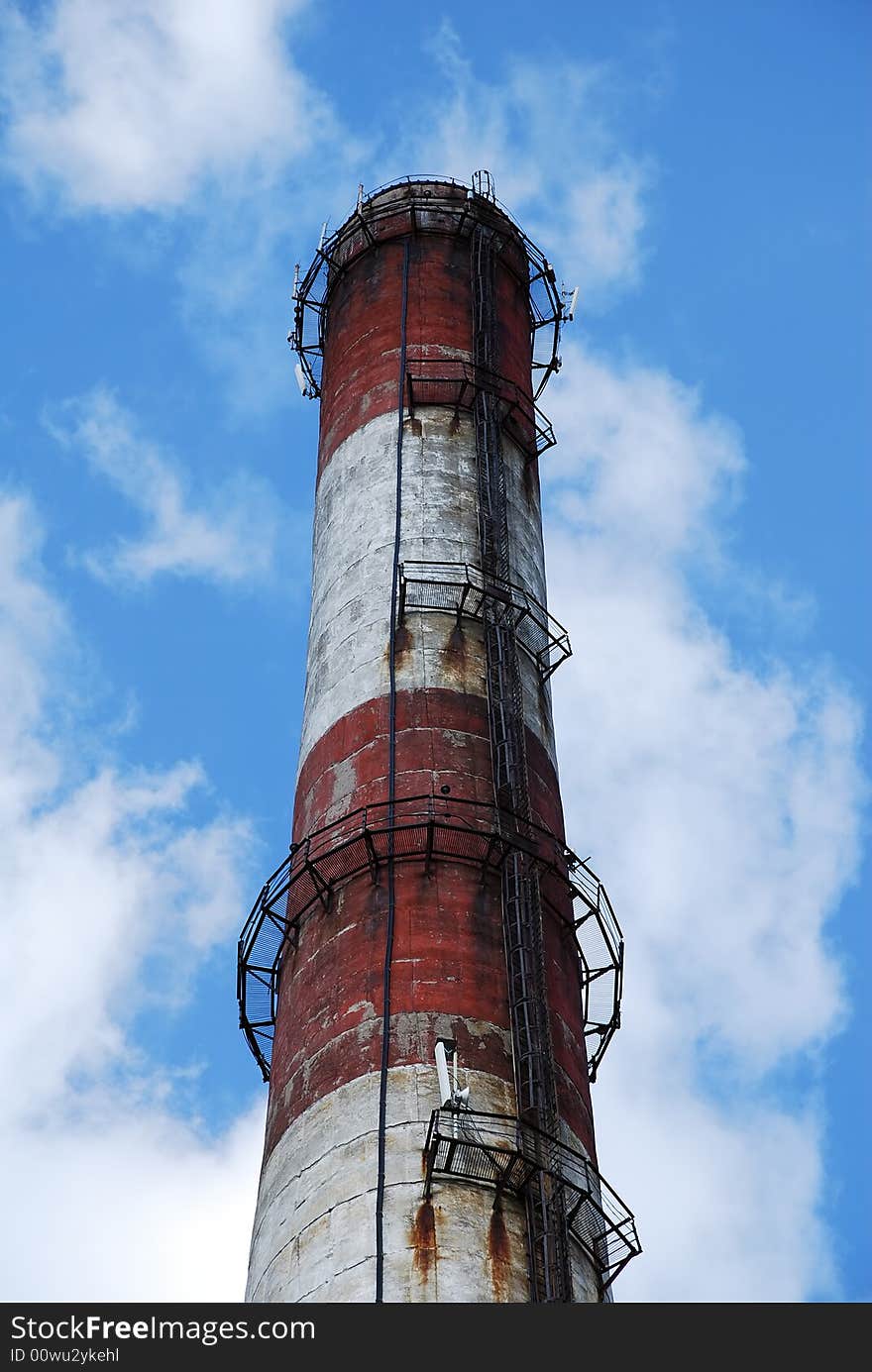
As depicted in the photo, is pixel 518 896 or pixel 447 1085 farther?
pixel 518 896

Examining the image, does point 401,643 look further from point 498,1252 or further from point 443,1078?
point 498,1252

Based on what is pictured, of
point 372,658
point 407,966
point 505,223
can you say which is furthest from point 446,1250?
point 505,223

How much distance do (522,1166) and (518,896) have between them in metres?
6.56

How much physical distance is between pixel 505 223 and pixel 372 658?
63.2 feet

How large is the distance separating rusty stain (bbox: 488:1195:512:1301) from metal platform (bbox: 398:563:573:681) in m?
15.8

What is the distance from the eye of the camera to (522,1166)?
38.2 m

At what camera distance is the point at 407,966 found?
1618 inches

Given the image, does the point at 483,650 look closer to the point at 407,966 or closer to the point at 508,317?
the point at 407,966

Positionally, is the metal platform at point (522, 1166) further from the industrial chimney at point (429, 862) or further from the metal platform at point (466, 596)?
the metal platform at point (466, 596)

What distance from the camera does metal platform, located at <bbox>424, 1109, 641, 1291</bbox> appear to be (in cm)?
3775

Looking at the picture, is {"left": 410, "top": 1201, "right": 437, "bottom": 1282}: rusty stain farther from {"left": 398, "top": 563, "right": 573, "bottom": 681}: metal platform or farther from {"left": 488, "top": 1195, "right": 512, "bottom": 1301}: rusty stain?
{"left": 398, "top": 563, "right": 573, "bottom": 681}: metal platform

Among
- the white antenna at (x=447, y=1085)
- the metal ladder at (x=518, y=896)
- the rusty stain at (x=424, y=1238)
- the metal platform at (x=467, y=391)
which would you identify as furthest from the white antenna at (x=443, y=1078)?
the metal platform at (x=467, y=391)

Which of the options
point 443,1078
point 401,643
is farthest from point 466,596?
point 443,1078

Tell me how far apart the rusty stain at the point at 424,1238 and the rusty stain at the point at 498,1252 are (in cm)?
111
